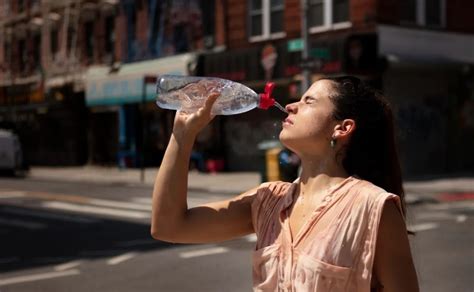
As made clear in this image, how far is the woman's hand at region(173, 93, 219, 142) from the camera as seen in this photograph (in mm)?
2441

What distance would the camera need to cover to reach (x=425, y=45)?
22406 millimetres

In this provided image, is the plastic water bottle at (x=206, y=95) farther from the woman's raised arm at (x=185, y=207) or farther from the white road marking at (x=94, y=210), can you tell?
the white road marking at (x=94, y=210)

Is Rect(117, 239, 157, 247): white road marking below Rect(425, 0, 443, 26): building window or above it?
below

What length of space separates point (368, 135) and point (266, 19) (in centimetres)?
2215

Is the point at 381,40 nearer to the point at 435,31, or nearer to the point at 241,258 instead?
the point at 435,31

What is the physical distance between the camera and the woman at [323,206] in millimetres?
2186

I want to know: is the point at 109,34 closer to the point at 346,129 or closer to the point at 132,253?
the point at 132,253

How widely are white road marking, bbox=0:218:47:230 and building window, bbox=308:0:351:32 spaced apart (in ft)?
37.5

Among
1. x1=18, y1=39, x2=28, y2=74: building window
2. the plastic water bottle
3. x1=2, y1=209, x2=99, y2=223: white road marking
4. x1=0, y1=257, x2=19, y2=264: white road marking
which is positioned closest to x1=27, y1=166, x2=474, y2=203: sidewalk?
x1=2, y1=209, x2=99, y2=223: white road marking

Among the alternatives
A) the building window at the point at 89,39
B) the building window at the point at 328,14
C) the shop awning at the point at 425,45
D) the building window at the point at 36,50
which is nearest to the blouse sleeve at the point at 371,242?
the shop awning at the point at 425,45

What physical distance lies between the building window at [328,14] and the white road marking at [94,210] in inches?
373

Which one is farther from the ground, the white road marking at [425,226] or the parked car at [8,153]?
the parked car at [8,153]

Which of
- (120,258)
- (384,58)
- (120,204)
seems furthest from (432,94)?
(120,258)

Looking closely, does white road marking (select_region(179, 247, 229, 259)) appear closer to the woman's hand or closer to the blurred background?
the blurred background
